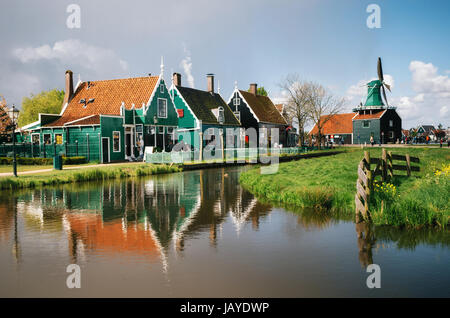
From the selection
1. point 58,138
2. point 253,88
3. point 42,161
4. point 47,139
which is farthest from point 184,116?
point 253,88

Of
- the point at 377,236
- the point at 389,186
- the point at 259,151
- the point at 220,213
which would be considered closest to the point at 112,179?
the point at 220,213

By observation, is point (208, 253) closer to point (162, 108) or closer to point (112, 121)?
point (112, 121)

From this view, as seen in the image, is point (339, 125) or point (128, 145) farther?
point (339, 125)

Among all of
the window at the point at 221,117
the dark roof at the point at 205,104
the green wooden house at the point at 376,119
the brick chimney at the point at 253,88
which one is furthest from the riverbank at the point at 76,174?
the green wooden house at the point at 376,119

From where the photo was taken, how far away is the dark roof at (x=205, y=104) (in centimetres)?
4600

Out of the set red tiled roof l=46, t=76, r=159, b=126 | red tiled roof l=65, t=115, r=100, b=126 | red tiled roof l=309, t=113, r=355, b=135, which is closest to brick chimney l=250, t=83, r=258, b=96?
red tiled roof l=46, t=76, r=159, b=126

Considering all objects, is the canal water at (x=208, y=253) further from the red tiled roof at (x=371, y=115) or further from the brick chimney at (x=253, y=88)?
the red tiled roof at (x=371, y=115)

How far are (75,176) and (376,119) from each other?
6728 centimetres

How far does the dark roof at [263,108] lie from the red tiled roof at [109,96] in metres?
20.1

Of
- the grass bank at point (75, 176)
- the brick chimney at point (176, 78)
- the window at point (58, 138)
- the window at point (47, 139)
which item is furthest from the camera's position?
the brick chimney at point (176, 78)

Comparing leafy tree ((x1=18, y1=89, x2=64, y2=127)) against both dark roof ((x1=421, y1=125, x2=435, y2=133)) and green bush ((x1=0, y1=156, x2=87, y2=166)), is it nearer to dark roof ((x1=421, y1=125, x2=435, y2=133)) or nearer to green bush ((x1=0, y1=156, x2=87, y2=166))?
green bush ((x1=0, y1=156, x2=87, y2=166))

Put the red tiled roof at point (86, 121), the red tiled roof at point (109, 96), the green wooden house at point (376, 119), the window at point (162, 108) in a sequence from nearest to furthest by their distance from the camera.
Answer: the red tiled roof at point (86, 121) → the red tiled roof at point (109, 96) → the window at point (162, 108) → the green wooden house at point (376, 119)

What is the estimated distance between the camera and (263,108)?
5906 cm

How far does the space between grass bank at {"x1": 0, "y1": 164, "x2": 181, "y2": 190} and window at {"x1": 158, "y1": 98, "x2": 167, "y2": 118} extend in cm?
1176
